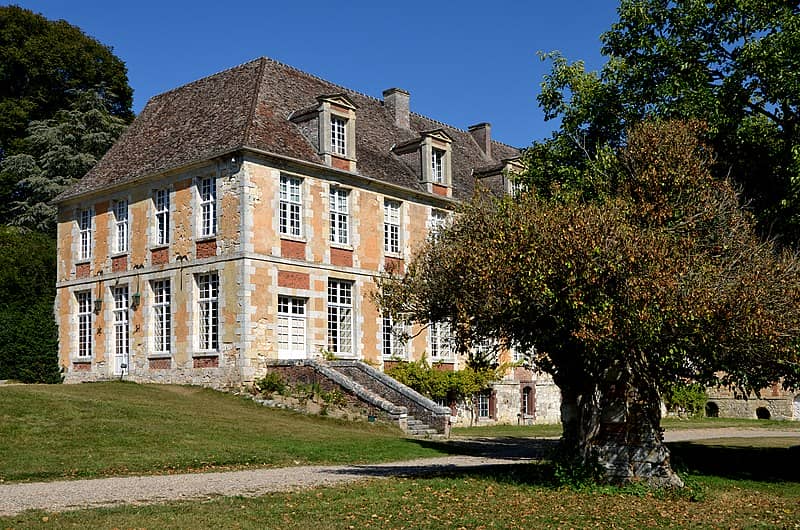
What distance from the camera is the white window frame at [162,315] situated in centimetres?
2839

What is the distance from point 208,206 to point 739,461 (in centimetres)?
1621

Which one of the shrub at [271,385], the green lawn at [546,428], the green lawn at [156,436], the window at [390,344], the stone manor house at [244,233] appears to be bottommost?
the green lawn at [546,428]

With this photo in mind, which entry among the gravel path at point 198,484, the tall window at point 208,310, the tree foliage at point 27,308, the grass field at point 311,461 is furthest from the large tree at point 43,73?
the gravel path at point 198,484

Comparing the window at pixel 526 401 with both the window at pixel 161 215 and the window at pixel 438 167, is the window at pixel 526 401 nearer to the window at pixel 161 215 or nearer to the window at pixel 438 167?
the window at pixel 438 167

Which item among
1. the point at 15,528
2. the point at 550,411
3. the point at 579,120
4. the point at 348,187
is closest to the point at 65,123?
the point at 348,187

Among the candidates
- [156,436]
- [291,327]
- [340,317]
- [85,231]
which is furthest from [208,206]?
[156,436]

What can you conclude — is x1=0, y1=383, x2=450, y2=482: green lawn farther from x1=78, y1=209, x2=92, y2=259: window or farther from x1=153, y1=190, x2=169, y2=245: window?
x1=78, y1=209, x2=92, y2=259: window

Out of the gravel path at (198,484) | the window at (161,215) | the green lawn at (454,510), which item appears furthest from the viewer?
the window at (161,215)

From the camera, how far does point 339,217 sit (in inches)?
1159

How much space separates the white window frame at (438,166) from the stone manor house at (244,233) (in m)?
0.05

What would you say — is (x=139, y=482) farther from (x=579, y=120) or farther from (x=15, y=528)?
(x=579, y=120)

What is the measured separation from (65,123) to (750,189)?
31651mm

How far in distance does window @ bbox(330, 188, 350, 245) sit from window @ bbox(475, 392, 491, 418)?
783cm

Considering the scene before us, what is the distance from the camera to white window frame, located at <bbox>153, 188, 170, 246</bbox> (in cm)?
2891
